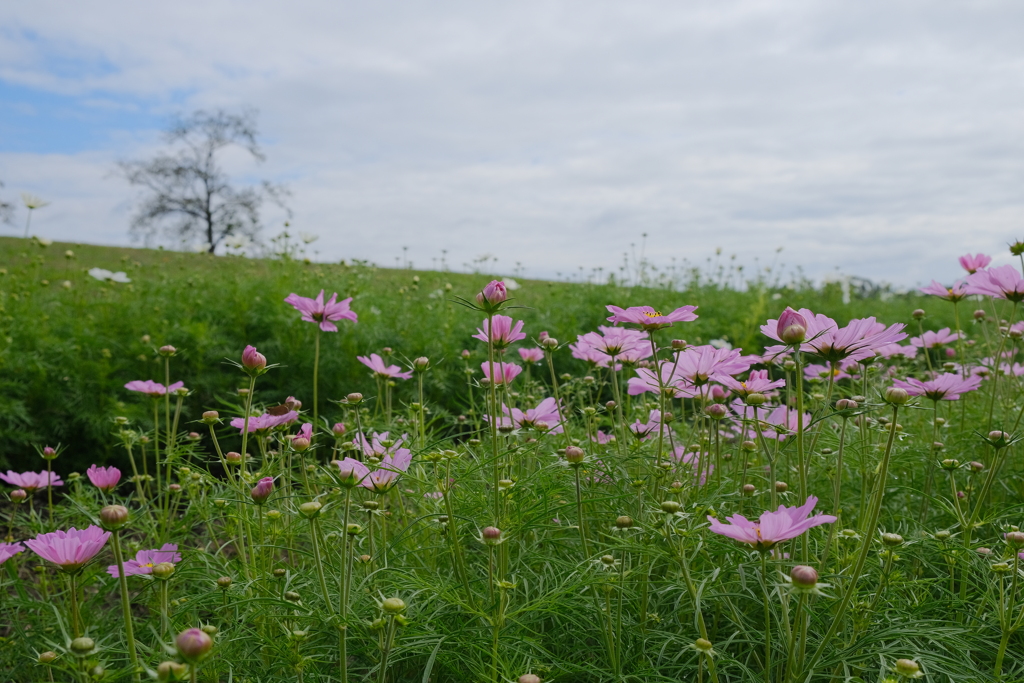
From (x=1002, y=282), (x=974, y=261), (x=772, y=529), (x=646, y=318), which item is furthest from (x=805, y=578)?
(x=974, y=261)

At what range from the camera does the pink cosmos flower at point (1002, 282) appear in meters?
1.59

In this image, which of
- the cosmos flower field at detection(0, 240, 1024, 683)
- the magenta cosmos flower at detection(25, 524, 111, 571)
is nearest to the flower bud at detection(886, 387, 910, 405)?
the cosmos flower field at detection(0, 240, 1024, 683)

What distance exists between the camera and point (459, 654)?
1119 mm

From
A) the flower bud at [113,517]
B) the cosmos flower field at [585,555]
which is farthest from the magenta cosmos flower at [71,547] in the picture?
the flower bud at [113,517]

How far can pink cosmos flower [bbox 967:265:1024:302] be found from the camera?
159cm

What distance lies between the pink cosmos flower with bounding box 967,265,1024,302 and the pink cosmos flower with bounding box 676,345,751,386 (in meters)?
0.64

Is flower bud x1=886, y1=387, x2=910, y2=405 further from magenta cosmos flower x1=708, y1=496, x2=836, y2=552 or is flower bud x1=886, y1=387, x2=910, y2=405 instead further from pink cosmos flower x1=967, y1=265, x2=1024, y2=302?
pink cosmos flower x1=967, y1=265, x2=1024, y2=302

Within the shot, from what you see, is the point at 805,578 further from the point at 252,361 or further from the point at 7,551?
the point at 7,551

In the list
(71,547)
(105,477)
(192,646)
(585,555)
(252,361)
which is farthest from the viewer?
(105,477)

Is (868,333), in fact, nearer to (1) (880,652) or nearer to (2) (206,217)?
(1) (880,652)

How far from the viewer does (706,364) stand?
144cm

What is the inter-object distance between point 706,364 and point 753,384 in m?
0.10

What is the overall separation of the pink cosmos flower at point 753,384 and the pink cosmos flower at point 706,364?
29mm

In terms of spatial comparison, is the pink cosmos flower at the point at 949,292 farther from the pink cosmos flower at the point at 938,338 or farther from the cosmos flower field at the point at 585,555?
the pink cosmos flower at the point at 938,338
